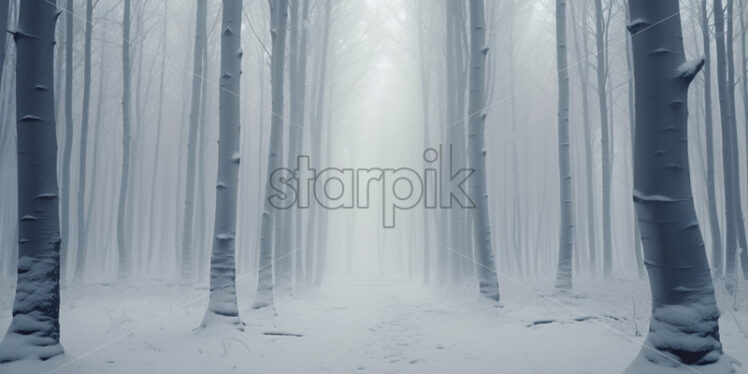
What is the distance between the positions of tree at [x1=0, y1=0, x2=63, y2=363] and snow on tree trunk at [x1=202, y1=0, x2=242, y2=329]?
6.71ft

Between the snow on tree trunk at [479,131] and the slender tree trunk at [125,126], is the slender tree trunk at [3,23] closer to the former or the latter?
the slender tree trunk at [125,126]

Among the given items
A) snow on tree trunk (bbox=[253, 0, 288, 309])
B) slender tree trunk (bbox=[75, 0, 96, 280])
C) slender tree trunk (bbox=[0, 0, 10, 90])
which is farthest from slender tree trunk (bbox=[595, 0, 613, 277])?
slender tree trunk (bbox=[75, 0, 96, 280])

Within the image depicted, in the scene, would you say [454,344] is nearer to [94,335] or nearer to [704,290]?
[704,290]

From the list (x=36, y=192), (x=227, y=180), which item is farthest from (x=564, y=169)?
(x=36, y=192)

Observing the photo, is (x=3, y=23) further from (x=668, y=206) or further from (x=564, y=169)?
(x=564, y=169)

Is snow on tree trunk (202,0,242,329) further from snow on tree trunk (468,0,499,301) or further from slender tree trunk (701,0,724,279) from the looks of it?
slender tree trunk (701,0,724,279)

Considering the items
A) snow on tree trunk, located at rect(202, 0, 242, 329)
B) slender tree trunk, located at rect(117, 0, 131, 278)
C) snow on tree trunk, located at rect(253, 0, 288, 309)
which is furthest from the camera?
slender tree trunk, located at rect(117, 0, 131, 278)

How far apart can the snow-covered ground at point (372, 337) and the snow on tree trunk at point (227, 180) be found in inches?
17.8

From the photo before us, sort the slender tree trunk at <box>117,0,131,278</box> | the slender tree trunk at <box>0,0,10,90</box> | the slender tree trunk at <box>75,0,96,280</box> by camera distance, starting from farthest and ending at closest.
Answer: the slender tree trunk at <box>117,0,131,278</box> → the slender tree trunk at <box>75,0,96,280</box> → the slender tree trunk at <box>0,0,10,90</box>

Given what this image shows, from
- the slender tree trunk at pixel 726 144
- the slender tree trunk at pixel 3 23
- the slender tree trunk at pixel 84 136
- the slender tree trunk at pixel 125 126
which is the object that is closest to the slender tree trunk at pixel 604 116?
the slender tree trunk at pixel 726 144

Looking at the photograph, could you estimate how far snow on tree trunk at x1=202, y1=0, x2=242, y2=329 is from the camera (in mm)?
5430

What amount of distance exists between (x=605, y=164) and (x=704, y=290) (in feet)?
32.0

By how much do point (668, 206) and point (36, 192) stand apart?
15.2 feet

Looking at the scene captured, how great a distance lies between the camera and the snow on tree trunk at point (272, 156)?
7.54 m
